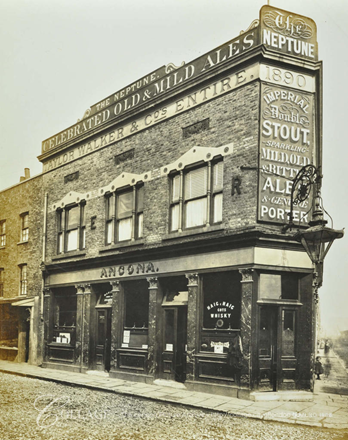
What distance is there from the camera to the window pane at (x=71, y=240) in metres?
19.6

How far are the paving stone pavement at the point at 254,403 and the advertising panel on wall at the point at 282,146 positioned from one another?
4.12 meters

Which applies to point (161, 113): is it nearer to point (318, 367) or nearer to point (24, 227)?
point (318, 367)

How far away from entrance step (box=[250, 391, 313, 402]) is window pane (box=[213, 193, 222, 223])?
4682 millimetres

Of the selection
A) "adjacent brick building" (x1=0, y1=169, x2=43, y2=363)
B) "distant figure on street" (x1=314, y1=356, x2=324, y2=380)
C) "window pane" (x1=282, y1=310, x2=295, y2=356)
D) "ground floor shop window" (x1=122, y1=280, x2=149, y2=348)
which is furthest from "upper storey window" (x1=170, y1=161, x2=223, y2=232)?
"adjacent brick building" (x1=0, y1=169, x2=43, y2=363)

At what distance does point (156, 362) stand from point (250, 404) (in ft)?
14.1

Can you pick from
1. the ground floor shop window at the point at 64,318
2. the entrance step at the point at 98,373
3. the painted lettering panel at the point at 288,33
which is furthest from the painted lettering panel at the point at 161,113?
the entrance step at the point at 98,373

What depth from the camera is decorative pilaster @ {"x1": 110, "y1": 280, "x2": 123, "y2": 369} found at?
16.4 meters

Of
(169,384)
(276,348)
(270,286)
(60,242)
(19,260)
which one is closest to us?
(276,348)

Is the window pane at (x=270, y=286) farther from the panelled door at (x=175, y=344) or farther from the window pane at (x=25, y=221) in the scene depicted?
the window pane at (x=25, y=221)

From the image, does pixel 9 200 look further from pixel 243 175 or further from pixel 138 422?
pixel 138 422

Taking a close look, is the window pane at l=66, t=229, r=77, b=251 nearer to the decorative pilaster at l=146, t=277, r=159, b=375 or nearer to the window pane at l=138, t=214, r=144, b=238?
the window pane at l=138, t=214, r=144, b=238

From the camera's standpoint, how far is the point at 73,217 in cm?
1980

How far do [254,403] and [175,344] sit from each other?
3.75 m

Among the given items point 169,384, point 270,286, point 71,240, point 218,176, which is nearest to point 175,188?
point 218,176
